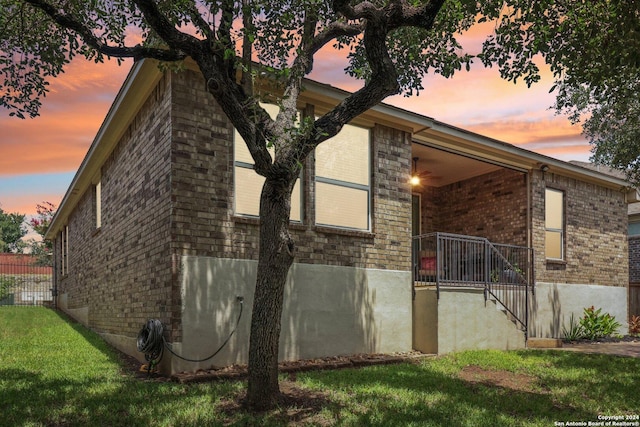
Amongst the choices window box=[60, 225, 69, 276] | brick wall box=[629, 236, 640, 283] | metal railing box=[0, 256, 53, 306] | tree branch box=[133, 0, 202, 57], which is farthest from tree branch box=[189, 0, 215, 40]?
metal railing box=[0, 256, 53, 306]

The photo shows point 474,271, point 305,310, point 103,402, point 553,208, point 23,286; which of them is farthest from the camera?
point 23,286

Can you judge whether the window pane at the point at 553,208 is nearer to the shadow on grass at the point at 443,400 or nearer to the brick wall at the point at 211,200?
the brick wall at the point at 211,200

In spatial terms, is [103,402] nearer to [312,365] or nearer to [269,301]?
[269,301]

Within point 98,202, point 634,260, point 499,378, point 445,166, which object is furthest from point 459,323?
point 634,260

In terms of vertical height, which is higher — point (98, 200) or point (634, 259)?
point (98, 200)

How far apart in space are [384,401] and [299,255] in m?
3.19

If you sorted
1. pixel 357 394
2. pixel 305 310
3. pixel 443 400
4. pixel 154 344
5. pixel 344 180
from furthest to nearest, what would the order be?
pixel 344 180 → pixel 305 310 → pixel 154 344 → pixel 357 394 → pixel 443 400

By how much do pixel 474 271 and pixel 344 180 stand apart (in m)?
3.57

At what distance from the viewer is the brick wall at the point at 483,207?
13.1 meters

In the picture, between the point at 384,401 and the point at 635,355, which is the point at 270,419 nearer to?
the point at 384,401

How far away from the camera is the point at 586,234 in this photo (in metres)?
14.2

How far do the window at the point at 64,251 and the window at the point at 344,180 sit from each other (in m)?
13.7

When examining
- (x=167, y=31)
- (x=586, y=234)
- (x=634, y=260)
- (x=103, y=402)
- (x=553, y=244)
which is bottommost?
(x=103, y=402)

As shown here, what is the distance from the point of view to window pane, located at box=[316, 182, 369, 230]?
8.80 metres
